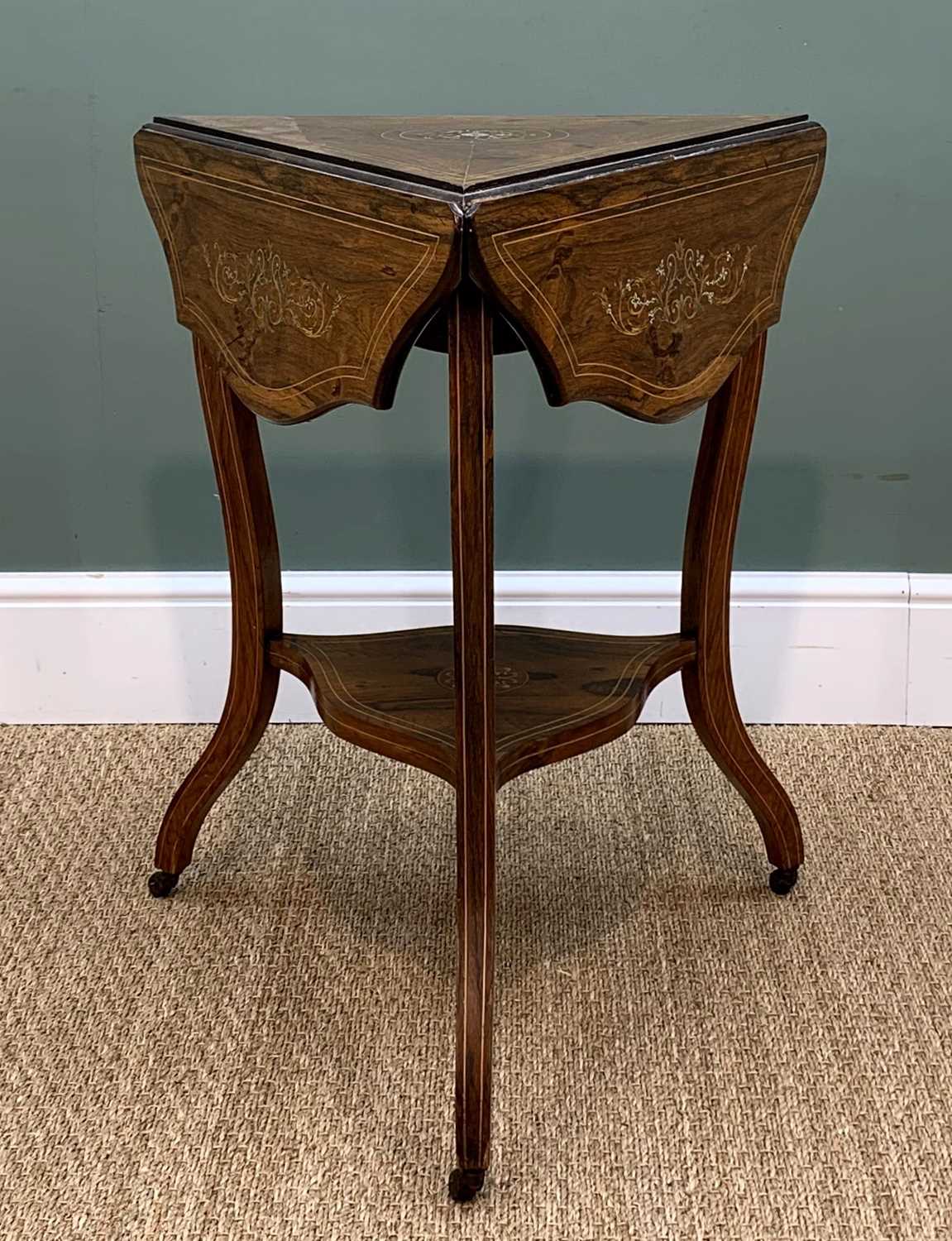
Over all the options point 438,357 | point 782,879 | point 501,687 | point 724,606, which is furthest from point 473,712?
point 438,357

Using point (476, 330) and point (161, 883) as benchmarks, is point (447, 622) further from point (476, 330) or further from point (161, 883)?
point (476, 330)

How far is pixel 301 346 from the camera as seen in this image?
3.28 ft

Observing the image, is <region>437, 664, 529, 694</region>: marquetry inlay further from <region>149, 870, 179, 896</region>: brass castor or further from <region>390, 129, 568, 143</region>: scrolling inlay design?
<region>390, 129, 568, 143</region>: scrolling inlay design

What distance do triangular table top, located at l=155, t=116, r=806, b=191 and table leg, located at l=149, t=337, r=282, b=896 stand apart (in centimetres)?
20

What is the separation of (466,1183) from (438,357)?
85 cm

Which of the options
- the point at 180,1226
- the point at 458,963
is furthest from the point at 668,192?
the point at 180,1226

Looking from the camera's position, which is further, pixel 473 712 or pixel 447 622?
pixel 447 622

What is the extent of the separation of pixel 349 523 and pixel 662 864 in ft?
1.71

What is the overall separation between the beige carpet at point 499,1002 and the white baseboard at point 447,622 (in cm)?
5

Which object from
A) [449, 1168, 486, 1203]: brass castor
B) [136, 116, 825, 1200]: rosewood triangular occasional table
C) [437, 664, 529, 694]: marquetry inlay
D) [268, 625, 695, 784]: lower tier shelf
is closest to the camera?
[136, 116, 825, 1200]: rosewood triangular occasional table

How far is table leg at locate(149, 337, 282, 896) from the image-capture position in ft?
4.07

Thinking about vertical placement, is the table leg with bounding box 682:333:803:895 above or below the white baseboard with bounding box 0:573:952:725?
above

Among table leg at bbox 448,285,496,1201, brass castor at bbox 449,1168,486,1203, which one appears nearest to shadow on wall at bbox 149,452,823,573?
table leg at bbox 448,285,496,1201

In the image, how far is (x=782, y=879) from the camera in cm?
138
